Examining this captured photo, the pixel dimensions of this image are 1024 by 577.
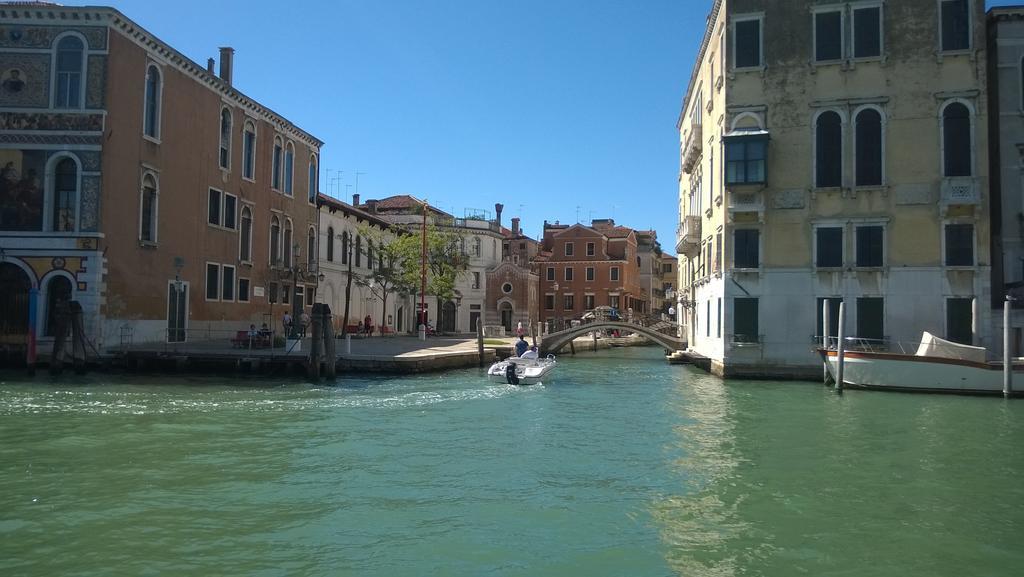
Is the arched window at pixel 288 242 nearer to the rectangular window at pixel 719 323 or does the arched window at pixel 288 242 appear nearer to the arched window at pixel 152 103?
the arched window at pixel 152 103

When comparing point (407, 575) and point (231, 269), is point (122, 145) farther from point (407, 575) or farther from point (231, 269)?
point (407, 575)

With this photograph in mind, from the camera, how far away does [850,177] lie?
24.2 meters

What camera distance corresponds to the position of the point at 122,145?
2455 cm

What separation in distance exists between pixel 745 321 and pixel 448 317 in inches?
1246

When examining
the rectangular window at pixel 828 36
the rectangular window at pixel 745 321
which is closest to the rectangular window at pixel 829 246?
the rectangular window at pixel 745 321

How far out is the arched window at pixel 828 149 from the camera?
24.4 meters

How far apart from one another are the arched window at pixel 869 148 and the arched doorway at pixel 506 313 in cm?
3209

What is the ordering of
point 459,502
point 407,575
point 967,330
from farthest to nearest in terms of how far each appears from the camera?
point 967,330 < point 459,502 < point 407,575

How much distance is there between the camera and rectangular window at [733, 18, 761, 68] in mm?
24953

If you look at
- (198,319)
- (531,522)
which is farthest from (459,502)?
(198,319)

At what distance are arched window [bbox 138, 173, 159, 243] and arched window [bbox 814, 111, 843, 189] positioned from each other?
20686 millimetres

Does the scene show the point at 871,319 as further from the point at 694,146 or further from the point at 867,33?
the point at 694,146

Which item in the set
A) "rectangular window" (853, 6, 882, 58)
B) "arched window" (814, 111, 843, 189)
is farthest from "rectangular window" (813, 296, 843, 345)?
"rectangular window" (853, 6, 882, 58)

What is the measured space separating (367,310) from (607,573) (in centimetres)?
3912
